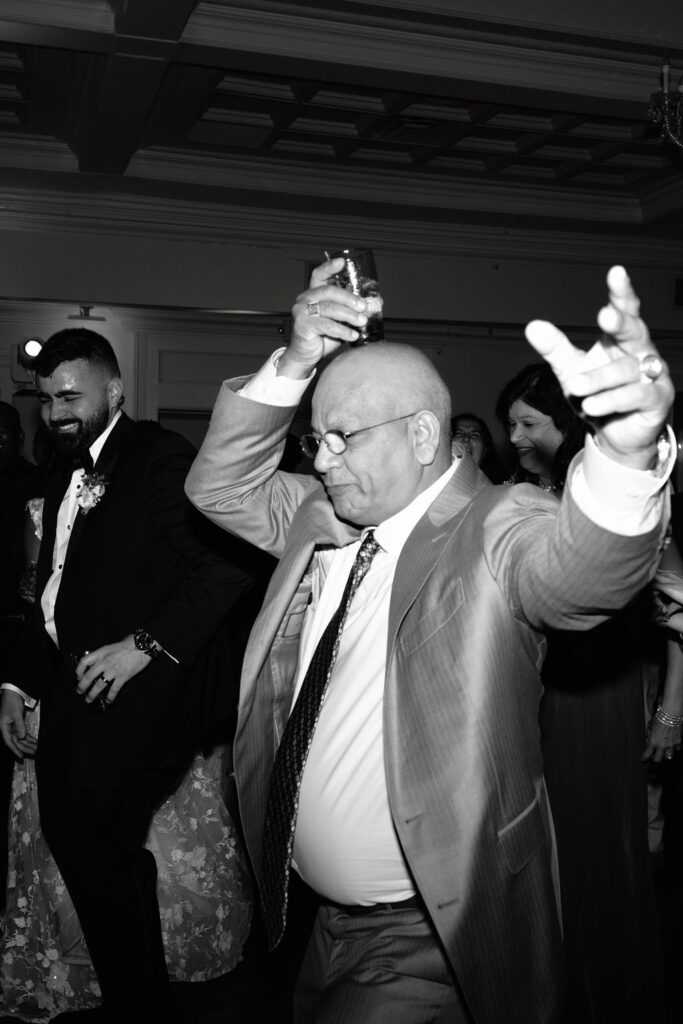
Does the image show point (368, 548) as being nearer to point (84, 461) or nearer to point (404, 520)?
point (404, 520)

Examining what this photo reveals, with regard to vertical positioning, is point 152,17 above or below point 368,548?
above

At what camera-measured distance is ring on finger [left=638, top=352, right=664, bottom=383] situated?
3.50 ft

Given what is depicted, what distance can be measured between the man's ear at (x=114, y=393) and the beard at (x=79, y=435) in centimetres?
4

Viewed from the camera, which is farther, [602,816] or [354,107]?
[354,107]

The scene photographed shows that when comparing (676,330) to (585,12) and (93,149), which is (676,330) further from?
(93,149)

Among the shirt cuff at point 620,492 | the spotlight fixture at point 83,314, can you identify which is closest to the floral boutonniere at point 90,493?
the shirt cuff at point 620,492

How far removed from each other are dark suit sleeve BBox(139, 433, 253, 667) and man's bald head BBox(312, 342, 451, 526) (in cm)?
95

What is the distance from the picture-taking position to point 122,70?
15.7ft

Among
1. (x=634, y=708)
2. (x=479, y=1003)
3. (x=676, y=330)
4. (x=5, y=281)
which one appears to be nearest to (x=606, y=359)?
(x=479, y=1003)

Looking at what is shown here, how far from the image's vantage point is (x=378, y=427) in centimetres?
169

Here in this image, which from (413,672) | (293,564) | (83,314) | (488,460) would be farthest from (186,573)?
(83,314)

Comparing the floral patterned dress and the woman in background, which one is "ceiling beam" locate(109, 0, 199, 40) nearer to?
the woman in background

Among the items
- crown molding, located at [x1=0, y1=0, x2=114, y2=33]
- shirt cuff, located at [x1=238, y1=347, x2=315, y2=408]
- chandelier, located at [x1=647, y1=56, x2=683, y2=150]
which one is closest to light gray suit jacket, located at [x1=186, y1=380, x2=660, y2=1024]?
shirt cuff, located at [x1=238, y1=347, x2=315, y2=408]

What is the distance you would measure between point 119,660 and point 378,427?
1.14 metres
